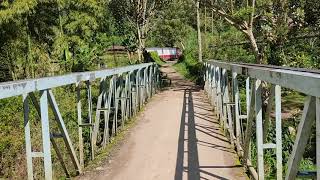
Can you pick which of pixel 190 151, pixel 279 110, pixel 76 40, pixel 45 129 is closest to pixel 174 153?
pixel 190 151

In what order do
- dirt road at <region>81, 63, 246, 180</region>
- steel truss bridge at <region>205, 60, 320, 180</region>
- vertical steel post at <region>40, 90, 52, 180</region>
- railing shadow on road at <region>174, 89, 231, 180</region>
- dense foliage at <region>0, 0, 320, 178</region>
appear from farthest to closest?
dense foliage at <region>0, 0, 320, 178</region>, dirt road at <region>81, 63, 246, 180</region>, railing shadow on road at <region>174, 89, 231, 180</region>, vertical steel post at <region>40, 90, 52, 180</region>, steel truss bridge at <region>205, 60, 320, 180</region>

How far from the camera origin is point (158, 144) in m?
8.09

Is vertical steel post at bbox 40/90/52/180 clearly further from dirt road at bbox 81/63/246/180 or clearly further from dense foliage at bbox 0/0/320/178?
dense foliage at bbox 0/0/320/178

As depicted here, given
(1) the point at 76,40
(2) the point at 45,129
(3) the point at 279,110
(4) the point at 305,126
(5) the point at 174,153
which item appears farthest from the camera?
(1) the point at 76,40

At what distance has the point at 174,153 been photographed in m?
7.33

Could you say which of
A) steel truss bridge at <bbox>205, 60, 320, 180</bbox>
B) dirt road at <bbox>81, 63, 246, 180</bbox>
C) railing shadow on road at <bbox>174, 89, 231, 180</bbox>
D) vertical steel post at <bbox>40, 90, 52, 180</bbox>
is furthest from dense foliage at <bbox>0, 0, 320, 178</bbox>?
vertical steel post at <bbox>40, 90, 52, 180</bbox>

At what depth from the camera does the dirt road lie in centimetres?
614

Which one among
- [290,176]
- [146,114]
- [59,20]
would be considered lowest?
[146,114]

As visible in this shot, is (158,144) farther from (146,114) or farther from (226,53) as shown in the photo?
(226,53)

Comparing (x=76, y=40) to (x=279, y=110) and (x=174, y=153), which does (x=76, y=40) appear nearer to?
(x=174, y=153)

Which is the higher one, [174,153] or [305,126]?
[305,126]

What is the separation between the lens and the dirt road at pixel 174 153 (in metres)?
6.14

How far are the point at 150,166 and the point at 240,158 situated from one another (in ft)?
4.26

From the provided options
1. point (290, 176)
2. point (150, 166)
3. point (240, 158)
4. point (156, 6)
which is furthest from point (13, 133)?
point (156, 6)
